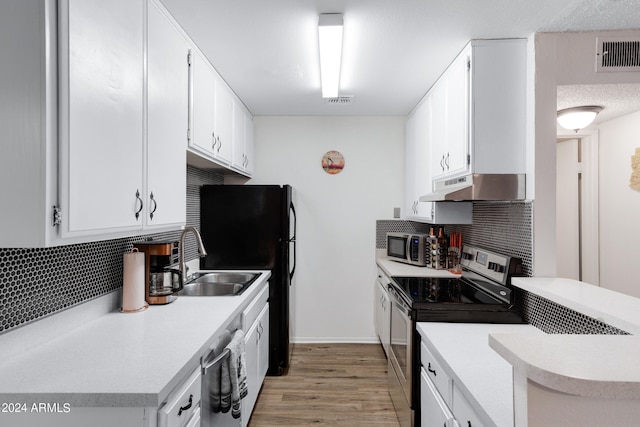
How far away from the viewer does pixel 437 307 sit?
1.85m

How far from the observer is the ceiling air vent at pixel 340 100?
116 inches

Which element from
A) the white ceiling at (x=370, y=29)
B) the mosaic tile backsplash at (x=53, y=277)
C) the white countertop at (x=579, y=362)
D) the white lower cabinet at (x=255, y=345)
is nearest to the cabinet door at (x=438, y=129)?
the white ceiling at (x=370, y=29)

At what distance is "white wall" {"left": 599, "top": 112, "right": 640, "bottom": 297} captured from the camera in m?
2.38

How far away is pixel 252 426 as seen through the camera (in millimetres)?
2219

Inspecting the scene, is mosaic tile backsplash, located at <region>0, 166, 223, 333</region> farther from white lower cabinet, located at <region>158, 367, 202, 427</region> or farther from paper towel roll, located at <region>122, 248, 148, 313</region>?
white lower cabinet, located at <region>158, 367, 202, 427</region>

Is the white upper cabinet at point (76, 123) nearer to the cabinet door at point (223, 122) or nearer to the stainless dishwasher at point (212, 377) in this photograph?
the stainless dishwasher at point (212, 377)

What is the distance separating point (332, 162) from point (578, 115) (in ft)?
6.87

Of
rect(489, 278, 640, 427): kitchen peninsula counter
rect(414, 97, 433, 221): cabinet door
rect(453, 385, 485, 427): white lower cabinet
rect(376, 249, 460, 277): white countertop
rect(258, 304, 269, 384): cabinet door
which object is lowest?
rect(258, 304, 269, 384): cabinet door

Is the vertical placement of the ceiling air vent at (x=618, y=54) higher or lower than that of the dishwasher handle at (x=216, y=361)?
higher

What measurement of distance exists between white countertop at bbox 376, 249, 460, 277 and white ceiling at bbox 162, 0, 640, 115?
1.52m

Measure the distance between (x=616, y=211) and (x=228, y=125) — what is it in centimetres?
302

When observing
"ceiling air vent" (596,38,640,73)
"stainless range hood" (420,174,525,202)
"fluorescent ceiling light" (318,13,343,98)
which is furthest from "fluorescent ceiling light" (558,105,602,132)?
"fluorescent ceiling light" (318,13,343,98)

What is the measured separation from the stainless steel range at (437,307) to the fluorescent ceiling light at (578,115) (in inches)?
39.1

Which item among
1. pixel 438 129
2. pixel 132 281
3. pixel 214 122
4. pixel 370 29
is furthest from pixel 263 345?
pixel 370 29
